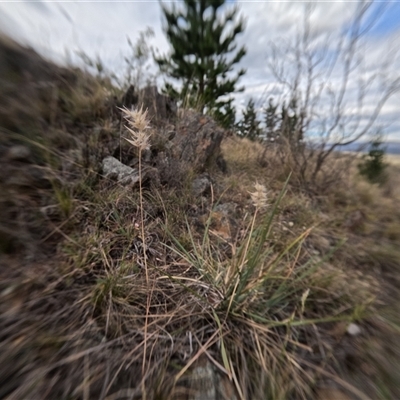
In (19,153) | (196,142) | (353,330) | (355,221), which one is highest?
(196,142)

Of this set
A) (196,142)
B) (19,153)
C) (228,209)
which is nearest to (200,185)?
(228,209)

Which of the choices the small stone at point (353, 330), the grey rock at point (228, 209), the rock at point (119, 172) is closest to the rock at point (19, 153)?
the rock at point (119, 172)

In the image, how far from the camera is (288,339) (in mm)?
945

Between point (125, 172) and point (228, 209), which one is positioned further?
point (228, 209)

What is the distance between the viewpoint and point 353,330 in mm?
1093

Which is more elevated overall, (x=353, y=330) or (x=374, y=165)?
(x=374, y=165)

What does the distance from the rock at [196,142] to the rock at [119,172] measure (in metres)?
0.49

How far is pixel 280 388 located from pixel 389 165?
19.9 ft

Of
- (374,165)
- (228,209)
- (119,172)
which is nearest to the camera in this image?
(119,172)

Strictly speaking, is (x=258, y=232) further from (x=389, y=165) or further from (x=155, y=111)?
(x=389, y=165)

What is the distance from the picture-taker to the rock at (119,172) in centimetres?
172

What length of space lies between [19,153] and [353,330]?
7.35 ft

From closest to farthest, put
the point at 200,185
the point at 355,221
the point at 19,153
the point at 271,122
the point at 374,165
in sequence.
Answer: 1. the point at 19,153
2. the point at 200,185
3. the point at 355,221
4. the point at 271,122
5. the point at 374,165

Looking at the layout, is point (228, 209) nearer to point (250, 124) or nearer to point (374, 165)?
point (250, 124)
